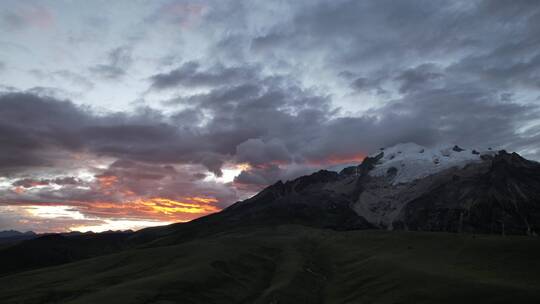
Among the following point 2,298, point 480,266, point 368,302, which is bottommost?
point 2,298

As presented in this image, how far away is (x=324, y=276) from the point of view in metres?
139

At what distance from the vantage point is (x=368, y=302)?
91.2 meters

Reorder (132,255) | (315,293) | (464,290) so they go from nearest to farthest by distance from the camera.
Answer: (464,290) → (315,293) → (132,255)

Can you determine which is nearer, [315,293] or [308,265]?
[315,293]

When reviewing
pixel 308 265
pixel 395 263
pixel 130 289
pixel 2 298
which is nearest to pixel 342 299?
pixel 395 263

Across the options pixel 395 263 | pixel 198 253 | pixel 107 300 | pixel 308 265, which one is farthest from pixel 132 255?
pixel 395 263

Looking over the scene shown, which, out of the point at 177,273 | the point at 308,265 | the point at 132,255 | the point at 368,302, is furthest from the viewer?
the point at 132,255

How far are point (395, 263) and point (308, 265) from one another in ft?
148

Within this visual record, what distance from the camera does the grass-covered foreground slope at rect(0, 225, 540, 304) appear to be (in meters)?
88.2

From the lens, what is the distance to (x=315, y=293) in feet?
380

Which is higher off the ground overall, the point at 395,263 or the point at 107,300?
the point at 395,263

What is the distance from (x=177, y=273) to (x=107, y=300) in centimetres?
3272

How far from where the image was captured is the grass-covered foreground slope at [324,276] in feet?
290

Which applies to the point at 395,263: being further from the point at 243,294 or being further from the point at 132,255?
the point at 132,255
